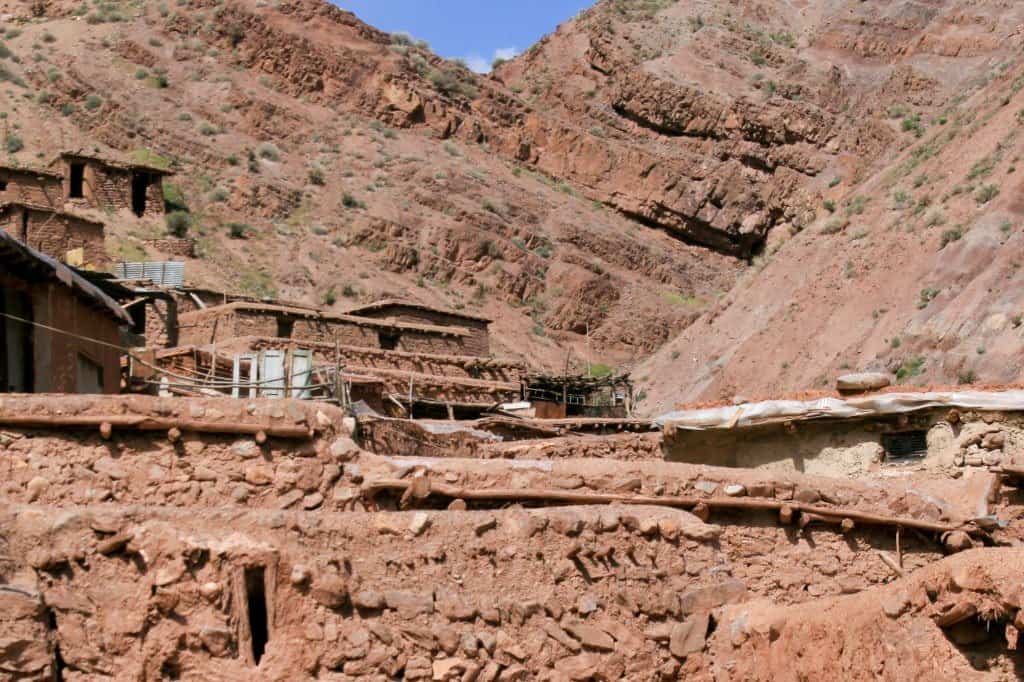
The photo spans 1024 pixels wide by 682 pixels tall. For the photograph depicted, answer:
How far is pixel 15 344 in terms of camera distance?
14273 millimetres

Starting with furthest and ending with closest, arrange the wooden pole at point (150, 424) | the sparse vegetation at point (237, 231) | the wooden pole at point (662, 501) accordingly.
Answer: the sparse vegetation at point (237, 231) < the wooden pole at point (662, 501) < the wooden pole at point (150, 424)

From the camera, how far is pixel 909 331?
31531mm

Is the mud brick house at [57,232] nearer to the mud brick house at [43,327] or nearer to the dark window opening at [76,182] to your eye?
the dark window opening at [76,182]

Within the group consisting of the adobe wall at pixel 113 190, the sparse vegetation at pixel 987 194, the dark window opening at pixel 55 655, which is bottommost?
the dark window opening at pixel 55 655

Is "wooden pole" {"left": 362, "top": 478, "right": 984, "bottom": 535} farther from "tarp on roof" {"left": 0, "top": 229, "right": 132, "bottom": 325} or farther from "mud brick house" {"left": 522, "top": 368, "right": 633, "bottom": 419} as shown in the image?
Result: "mud brick house" {"left": 522, "top": 368, "right": 633, "bottom": 419}

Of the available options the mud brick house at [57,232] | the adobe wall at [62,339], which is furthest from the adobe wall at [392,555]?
the mud brick house at [57,232]

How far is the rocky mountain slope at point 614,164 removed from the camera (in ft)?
120

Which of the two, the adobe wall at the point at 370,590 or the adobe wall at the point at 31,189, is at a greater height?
the adobe wall at the point at 31,189

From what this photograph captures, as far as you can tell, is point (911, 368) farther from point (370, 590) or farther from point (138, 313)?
point (370, 590)

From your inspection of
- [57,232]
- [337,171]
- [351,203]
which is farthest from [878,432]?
[337,171]

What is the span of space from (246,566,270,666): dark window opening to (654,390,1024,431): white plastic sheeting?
7.66 metres

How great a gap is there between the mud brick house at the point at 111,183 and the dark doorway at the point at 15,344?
91.5 feet

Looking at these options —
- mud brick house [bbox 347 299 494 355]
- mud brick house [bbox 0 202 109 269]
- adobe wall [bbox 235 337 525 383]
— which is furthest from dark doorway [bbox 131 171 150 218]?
adobe wall [bbox 235 337 525 383]

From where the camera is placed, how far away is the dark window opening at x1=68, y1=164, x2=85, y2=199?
4156cm
